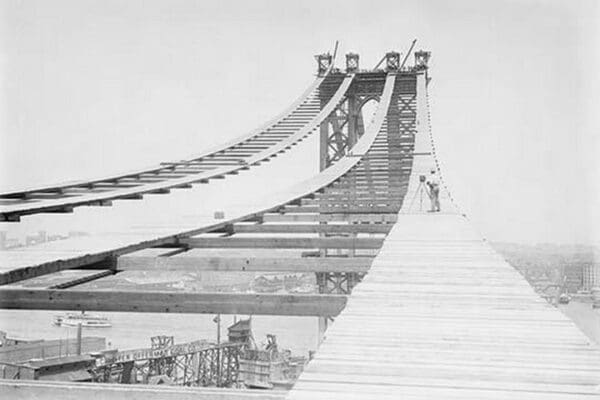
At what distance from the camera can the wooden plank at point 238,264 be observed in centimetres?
567

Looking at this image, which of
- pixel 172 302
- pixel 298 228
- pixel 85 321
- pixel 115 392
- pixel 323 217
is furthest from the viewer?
pixel 85 321

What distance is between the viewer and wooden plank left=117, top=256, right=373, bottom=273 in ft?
18.6

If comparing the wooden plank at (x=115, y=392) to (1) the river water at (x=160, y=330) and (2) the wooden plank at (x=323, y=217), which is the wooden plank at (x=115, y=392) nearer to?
(2) the wooden plank at (x=323, y=217)

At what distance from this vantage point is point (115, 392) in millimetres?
2756

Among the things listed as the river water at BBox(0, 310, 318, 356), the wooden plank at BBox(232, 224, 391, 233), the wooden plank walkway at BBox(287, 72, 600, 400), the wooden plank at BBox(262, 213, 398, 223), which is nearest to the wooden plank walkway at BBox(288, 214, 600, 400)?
the wooden plank walkway at BBox(287, 72, 600, 400)

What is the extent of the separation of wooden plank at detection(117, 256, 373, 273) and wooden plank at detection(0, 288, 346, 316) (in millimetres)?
498

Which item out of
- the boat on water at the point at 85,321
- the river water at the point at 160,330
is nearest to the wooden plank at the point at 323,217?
the river water at the point at 160,330

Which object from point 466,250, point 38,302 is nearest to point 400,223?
point 466,250

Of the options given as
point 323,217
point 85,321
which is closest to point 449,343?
point 323,217

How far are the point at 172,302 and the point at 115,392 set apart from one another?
2293 mm

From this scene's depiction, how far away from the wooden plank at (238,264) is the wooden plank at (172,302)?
1.63ft

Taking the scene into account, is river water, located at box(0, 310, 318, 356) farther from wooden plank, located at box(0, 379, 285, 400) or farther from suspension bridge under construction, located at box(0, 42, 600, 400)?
wooden plank, located at box(0, 379, 285, 400)

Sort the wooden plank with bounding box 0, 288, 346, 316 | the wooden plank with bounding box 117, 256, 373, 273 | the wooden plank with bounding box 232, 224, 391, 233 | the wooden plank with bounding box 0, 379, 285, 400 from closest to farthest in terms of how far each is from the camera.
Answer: the wooden plank with bounding box 0, 379, 285, 400 < the wooden plank with bounding box 0, 288, 346, 316 < the wooden plank with bounding box 117, 256, 373, 273 < the wooden plank with bounding box 232, 224, 391, 233

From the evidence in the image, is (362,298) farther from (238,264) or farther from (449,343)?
(238,264)
